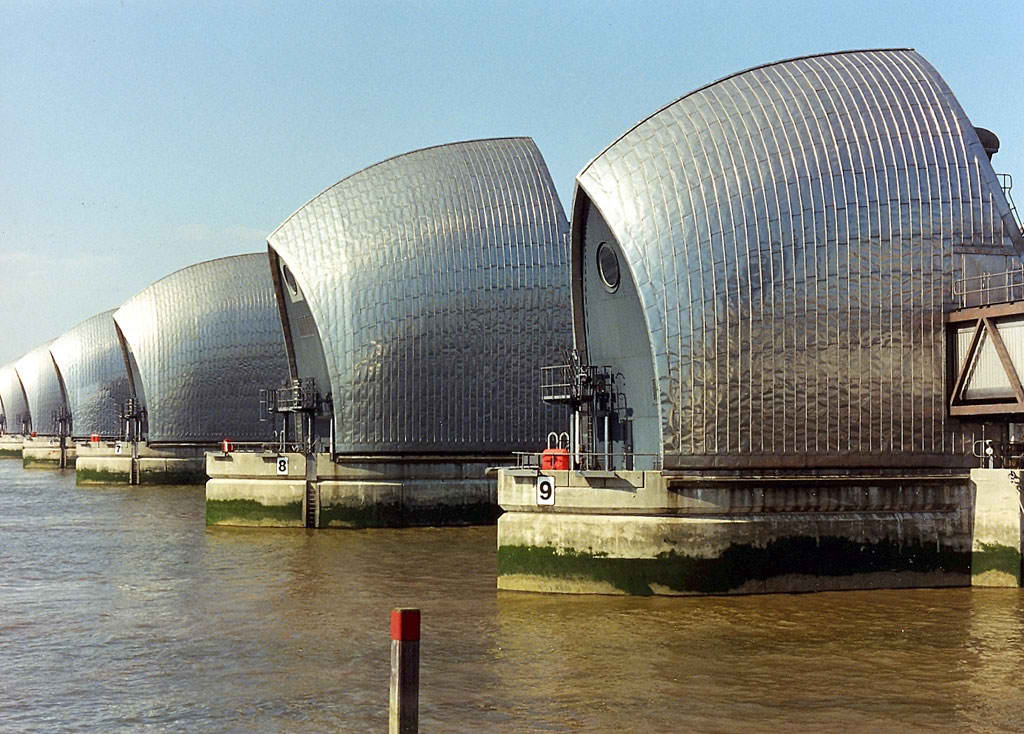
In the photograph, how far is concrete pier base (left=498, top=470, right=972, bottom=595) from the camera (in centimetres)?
3169

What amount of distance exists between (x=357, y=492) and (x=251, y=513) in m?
4.82

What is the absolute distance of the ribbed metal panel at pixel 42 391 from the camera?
13525cm

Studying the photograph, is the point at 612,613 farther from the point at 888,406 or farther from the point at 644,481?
the point at 888,406

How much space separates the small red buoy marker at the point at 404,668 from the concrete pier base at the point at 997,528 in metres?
23.4

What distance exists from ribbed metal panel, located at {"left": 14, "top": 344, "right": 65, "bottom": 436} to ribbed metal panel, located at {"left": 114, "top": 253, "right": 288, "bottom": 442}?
53.8m

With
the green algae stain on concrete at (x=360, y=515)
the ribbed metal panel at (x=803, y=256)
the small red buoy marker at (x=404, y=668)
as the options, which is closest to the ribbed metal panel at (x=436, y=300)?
the green algae stain on concrete at (x=360, y=515)

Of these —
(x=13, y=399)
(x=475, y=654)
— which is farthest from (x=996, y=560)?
(x=13, y=399)

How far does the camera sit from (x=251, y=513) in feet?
172

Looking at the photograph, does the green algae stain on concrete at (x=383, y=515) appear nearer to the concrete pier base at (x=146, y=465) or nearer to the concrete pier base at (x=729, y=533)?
the concrete pier base at (x=729, y=533)

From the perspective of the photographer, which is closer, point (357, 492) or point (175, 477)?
point (357, 492)

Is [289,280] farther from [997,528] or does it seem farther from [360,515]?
[997,528]

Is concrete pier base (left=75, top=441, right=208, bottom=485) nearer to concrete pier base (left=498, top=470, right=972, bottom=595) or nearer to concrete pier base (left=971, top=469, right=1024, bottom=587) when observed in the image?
concrete pier base (left=498, top=470, right=972, bottom=595)

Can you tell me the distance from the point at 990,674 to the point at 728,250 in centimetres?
1381

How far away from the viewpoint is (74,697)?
22.0 meters
